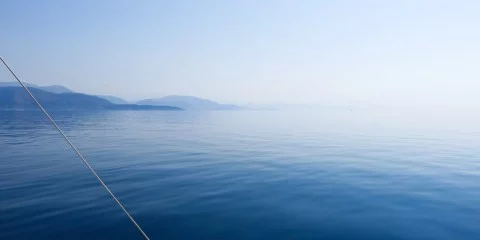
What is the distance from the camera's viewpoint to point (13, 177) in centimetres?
1630

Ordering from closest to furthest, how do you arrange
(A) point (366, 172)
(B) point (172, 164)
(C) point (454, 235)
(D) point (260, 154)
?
(C) point (454, 235)
(A) point (366, 172)
(B) point (172, 164)
(D) point (260, 154)

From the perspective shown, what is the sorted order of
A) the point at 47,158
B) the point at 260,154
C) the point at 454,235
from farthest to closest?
the point at 260,154, the point at 47,158, the point at 454,235

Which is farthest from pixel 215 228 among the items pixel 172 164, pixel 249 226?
pixel 172 164

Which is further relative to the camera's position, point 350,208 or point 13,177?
point 13,177

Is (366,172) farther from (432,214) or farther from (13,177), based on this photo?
(13,177)

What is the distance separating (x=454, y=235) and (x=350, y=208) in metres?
3.59

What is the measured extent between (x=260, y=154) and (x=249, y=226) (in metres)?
15.7

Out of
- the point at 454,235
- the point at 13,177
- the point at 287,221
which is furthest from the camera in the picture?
the point at 13,177

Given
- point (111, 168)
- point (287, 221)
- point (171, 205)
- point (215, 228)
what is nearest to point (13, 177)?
point (111, 168)

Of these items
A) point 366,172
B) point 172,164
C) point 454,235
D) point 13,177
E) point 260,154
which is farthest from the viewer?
point 260,154

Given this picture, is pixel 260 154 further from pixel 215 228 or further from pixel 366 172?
pixel 215 228

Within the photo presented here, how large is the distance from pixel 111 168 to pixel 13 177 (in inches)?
213

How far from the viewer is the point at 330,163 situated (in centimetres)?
2164

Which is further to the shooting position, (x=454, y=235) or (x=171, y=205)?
(x=171, y=205)
